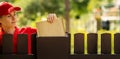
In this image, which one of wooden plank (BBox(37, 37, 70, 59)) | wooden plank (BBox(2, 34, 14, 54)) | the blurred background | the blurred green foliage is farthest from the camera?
the blurred green foliage

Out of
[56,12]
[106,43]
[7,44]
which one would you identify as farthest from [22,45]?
[56,12]

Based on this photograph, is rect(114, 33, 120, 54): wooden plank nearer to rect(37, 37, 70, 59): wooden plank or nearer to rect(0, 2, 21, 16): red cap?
rect(37, 37, 70, 59): wooden plank

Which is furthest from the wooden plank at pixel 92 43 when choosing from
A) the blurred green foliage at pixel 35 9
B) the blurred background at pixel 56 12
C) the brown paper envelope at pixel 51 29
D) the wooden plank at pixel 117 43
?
the blurred green foliage at pixel 35 9

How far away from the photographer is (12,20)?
9.59 feet

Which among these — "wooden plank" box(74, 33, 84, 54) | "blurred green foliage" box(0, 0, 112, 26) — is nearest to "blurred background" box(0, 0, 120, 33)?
"blurred green foliage" box(0, 0, 112, 26)

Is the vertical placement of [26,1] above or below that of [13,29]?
above

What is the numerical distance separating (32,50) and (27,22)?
830 cm

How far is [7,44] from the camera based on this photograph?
2.83m

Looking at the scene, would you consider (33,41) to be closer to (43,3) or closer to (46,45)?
(46,45)

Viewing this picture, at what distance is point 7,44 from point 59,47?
38cm

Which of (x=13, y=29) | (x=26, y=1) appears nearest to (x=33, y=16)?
(x=26, y=1)

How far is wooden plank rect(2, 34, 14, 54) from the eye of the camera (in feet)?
9.23

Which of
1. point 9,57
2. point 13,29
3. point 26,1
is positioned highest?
point 26,1

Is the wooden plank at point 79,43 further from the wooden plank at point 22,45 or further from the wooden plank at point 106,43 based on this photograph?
the wooden plank at point 22,45
